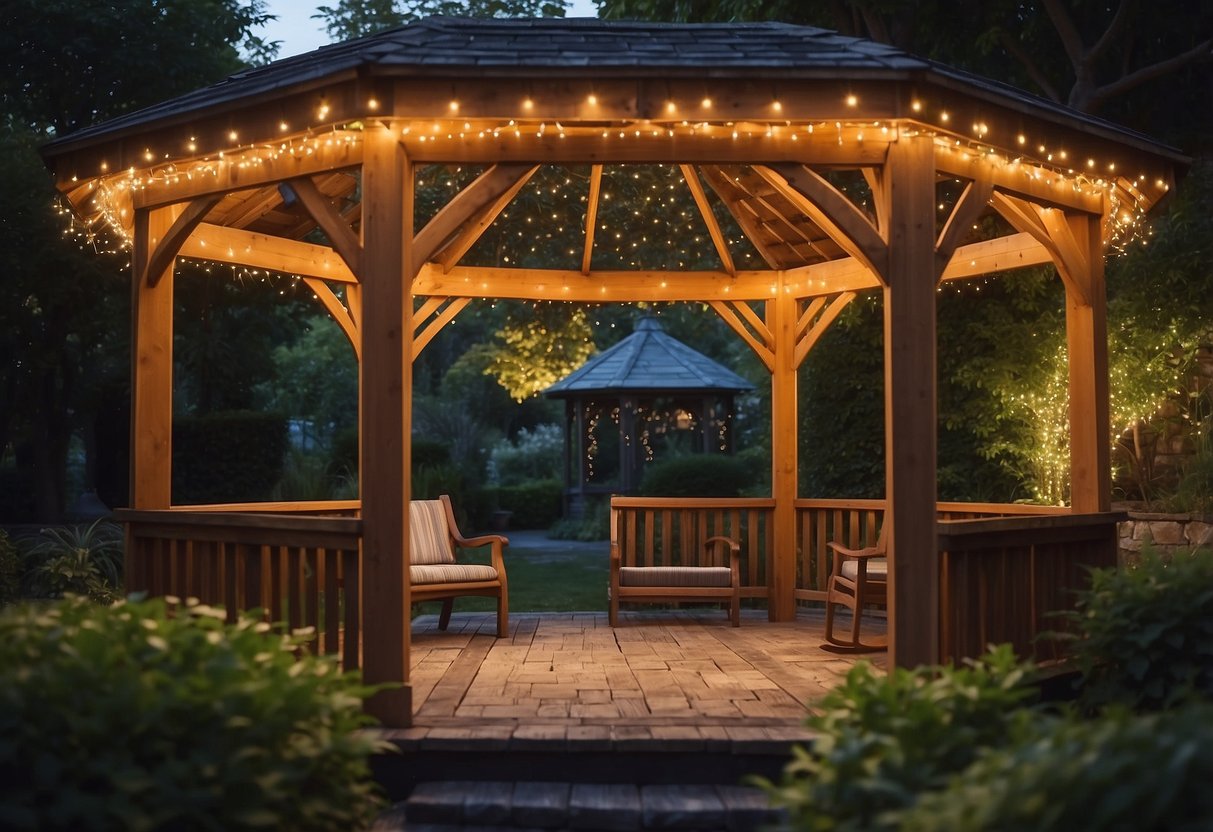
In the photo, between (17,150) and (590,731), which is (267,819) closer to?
(590,731)

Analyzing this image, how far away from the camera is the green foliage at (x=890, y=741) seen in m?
3.07

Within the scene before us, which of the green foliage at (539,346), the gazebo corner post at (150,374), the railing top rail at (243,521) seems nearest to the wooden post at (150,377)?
the gazebo corner post at (150,374)

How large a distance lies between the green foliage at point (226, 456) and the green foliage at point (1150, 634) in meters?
10.7

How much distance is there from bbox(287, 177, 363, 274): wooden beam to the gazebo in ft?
0.04

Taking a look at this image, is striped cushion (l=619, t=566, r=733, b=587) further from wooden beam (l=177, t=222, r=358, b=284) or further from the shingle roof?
the shingle roof

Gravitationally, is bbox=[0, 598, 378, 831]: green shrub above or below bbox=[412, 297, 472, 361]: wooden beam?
below

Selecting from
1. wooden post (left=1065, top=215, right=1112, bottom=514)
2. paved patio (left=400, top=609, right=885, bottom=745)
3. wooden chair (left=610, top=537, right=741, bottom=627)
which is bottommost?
paved patio (left=400, top=609, right=885, bottom=745)

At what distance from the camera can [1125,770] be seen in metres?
2.61

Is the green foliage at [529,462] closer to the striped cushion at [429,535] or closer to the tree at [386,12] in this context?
the tree at [386,12]

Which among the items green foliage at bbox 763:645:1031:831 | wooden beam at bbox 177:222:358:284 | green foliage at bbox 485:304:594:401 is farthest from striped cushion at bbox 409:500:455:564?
green foliage at bbox 485:304:594:401

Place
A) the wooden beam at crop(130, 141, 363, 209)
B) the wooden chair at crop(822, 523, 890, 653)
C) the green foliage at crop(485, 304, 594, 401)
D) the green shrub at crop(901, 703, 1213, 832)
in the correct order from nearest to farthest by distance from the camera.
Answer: the green shrub at crop(901, 703, 1213, 832) → the wooden beam at crop(130, 141, 363, 209) → the wooden chair at crop(822, 523, 890, 653) → the green foliage at crop(485, 304, 594, 401)

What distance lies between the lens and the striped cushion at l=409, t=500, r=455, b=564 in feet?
25.0

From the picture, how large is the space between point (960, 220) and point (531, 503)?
15.6 meters

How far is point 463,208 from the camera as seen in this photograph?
527cm
